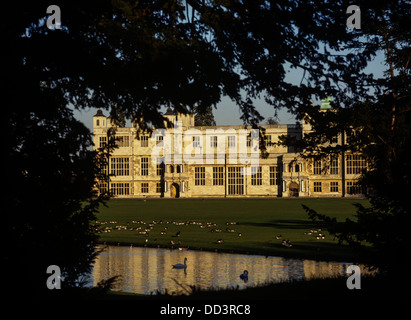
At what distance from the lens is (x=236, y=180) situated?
69938 millimetres

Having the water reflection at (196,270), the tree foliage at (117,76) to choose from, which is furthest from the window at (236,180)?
the tree foliage at (117,76)

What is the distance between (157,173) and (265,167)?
1367 centimetres

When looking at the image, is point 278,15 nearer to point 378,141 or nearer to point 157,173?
point 378,141

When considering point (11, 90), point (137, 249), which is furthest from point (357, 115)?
point (137, 249)

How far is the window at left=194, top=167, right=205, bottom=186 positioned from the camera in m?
70.8

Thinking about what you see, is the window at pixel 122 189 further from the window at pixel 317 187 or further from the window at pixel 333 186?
the window at pixel 333 186

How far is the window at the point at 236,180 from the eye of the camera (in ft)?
229

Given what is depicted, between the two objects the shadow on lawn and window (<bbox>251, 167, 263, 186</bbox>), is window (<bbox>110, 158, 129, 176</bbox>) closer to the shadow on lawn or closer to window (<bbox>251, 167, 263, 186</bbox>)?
window (<bbox>251, 167, 263, 186</bbox>)

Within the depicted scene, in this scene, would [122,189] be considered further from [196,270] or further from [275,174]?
[196,270]

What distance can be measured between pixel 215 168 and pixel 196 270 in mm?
57312

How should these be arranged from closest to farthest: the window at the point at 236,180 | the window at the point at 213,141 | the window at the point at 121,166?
the window at the point at 236,180
the window at the point at 213,141
the window at the point at 121,166

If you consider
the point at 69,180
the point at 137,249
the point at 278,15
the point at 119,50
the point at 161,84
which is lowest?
the point at 137,249

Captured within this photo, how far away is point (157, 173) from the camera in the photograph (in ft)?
236

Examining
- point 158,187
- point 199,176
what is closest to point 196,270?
A: point 199,176
